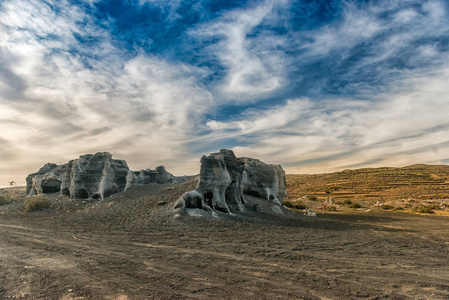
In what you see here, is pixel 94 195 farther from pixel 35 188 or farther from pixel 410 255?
pixel 410 255

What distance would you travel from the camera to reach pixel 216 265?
25.8 feet

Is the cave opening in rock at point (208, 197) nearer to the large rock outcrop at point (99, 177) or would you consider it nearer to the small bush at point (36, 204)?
the large rock outcrop at point (99, 177)

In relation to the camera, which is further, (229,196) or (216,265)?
(229,196)

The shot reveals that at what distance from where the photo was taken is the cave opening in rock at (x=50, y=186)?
120 ft

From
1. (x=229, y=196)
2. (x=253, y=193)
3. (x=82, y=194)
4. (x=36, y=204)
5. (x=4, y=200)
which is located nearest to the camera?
(x=229, y=196)

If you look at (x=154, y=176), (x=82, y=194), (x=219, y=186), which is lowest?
(x=219, y=186)

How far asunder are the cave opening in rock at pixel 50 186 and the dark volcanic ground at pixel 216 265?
27588 millimetres

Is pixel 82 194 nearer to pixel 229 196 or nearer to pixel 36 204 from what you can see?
pixel 36 204

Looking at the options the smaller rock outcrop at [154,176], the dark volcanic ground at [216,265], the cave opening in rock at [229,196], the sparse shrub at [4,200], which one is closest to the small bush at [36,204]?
the smaller rock outcrop at [154,176]

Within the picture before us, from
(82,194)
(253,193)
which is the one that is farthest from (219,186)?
(82,194)

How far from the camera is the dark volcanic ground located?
5824 millimetres

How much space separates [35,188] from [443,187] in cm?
8258

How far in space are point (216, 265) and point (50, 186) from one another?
128 ft

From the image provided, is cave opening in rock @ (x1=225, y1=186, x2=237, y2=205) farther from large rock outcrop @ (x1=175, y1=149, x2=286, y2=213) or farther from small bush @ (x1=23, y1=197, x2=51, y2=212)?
small bush @ (x1=23, y1=197, x2=51, y2=212)
